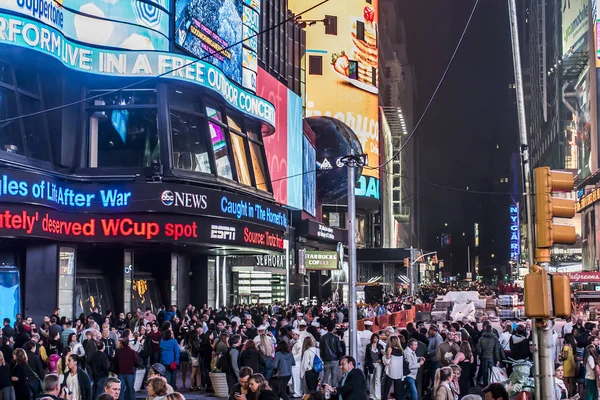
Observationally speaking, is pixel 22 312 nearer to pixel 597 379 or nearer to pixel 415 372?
pixel 415 372

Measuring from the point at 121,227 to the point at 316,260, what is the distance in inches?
1114

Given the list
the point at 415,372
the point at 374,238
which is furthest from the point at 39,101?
the point at 374,238

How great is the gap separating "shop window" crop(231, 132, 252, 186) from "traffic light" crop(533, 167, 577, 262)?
88.6 feet

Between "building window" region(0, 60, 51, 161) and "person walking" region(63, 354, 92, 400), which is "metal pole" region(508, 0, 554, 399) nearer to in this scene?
"person walking" region(63, 354, 92, 400)

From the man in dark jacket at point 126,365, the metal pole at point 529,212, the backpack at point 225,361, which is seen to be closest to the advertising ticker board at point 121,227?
the backpack at point 225,361

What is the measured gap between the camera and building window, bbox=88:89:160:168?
104ft

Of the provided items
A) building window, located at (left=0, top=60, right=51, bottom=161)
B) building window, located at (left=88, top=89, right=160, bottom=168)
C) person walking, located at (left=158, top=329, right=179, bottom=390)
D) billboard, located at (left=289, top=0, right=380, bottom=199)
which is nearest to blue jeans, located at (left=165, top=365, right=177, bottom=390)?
person walking, located at (left=158, top=329, right=179, bottom=390)

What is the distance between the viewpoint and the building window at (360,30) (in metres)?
95.6

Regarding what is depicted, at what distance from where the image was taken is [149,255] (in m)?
37.7

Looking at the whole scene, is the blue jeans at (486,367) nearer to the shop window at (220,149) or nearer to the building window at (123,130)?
the building window at (123,130)

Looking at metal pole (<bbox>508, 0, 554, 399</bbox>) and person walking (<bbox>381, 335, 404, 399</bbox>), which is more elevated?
metal pole (<bbox>508, 0, 554, 399</bbox>)

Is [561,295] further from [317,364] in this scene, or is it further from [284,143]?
[284,143]

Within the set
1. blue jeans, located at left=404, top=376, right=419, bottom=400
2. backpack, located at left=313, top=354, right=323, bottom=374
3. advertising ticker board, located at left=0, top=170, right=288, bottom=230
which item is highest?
advertising ticker board, located at left=0, top=170, right=288, bottom=230

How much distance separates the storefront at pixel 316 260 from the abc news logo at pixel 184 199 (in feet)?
80.3
